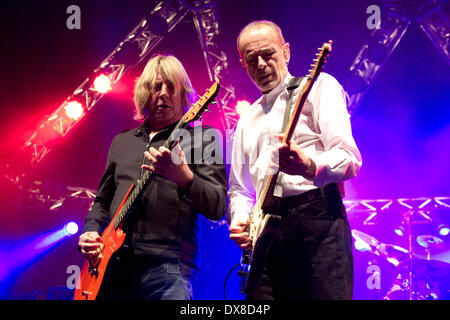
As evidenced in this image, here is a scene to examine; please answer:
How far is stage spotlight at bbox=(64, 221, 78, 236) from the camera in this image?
6.13 metres

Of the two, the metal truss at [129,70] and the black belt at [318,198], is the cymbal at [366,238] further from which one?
the black belt at [318,198]

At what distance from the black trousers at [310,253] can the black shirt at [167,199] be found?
1.80 ft

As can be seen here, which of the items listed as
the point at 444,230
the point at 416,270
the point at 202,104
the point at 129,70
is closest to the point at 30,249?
the point at 129,70

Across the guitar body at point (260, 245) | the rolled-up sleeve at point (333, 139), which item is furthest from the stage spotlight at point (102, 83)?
the guitar body at point (260, 245)

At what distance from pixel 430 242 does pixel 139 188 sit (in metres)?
4.67

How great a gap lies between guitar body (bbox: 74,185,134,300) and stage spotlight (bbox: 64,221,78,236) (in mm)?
3504

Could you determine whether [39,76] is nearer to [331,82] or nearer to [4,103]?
[4,103]

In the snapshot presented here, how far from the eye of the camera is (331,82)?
93.0 inches

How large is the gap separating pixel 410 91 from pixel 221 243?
3534 mm

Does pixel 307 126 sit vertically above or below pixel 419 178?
below

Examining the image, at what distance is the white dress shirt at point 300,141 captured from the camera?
2049 millimetres

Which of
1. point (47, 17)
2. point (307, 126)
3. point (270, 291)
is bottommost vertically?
point (270, 291)

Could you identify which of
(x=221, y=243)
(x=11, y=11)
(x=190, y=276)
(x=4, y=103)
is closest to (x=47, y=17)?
(x=11, y=11)

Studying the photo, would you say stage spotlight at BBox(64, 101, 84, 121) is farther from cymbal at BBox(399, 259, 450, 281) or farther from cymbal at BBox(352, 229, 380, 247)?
cymbal at BBox(399, 259, 450, 281)
